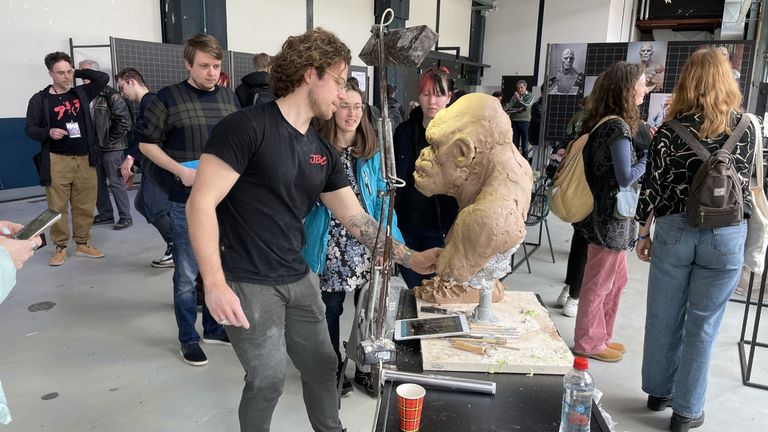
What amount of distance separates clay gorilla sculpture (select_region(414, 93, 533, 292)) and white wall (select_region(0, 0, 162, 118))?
596cm

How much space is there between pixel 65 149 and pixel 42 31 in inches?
99.0

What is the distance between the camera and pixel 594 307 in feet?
→ 9.41

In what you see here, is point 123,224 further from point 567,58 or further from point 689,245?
point 689,245

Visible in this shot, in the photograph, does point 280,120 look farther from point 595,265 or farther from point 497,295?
point 595,265

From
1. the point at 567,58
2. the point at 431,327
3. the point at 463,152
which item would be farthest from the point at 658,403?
the point at 567,58

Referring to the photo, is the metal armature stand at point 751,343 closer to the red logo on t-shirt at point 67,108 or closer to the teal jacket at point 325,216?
the teal jacket at point 325,216

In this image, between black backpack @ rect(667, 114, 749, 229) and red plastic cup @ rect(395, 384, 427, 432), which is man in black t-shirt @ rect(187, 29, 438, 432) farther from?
black backpack @ rect(667, 114, 749, 229)

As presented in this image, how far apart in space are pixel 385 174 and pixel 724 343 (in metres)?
3.08

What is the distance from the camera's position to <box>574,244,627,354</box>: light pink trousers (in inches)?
111

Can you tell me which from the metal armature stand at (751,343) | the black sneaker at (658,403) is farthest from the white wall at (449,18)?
the black sneaker at (658,403)

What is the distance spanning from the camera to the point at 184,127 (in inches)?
104

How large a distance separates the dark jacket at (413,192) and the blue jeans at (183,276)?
111 cm

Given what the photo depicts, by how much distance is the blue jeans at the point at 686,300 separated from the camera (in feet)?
7.06

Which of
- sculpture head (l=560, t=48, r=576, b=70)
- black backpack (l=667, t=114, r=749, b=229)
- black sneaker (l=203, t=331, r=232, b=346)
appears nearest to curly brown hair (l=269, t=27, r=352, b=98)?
black backpack (l=667, t=114, r=749, b=229)
